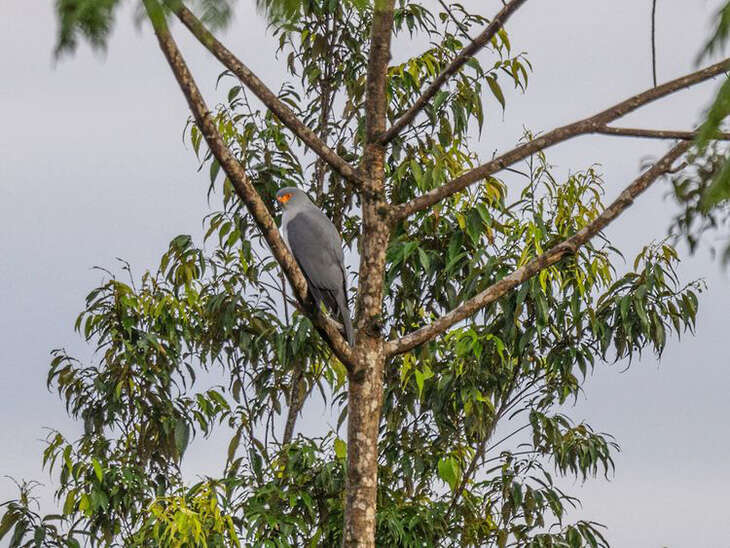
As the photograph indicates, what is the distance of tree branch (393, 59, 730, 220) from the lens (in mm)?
4359

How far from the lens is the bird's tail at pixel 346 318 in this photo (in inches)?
172

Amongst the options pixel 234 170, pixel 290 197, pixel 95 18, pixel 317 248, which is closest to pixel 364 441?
pixel 234 170

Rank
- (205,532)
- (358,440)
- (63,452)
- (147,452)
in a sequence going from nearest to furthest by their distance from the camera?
(358,440), (205,532), (63,452), (147,452)

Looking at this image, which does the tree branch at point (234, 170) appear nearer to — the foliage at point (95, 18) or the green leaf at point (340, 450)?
the foliage at point (95, 18)

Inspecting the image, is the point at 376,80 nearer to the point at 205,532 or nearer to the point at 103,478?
the point at 205,532

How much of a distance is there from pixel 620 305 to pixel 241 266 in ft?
7.12

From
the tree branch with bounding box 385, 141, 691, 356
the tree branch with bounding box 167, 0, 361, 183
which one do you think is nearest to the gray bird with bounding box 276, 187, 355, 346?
the tree branch with bounding box 385, 141, 691, 356

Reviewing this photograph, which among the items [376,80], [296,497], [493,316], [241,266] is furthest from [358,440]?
[241,266]

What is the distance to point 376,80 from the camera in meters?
4.51

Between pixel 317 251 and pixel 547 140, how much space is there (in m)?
1.29

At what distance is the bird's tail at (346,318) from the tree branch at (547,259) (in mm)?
136

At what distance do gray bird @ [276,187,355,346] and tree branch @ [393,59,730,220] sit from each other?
54 cm

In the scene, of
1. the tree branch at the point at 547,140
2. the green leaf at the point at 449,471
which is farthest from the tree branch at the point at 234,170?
the green leaf at the point at 449,471

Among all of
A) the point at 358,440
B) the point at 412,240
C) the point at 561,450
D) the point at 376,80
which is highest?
the point at 412,240
